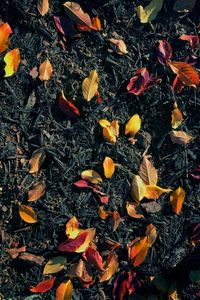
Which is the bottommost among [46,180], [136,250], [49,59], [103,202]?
[136,250]

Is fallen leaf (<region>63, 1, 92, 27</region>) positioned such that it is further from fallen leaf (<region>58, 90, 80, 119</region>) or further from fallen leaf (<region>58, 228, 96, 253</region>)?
fallen leaf (<region>58, 228, 96, 253</region>)

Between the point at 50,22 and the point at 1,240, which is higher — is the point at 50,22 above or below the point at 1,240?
above

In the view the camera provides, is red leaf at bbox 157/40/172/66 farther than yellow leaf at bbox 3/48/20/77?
Yes

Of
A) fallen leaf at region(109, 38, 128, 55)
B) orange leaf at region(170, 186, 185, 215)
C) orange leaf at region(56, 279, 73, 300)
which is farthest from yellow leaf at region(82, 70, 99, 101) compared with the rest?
orange leaf at region(56, 279, 73, 300)

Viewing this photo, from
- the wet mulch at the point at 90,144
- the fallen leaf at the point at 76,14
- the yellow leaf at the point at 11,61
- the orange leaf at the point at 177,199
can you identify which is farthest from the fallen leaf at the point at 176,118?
the yellow leaf at the point at 11,61

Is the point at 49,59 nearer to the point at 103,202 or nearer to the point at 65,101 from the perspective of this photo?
the point at 65,101

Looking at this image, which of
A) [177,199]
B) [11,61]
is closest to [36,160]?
[11,61]

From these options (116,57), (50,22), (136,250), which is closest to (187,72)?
(116,57)
